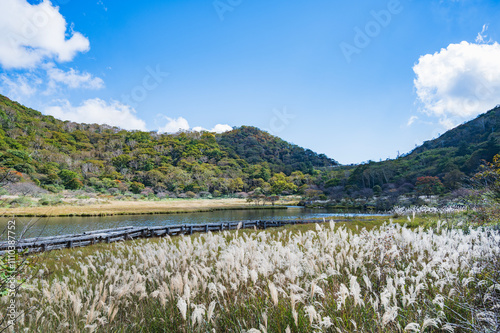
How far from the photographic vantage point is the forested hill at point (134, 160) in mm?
60737

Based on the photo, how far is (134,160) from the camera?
86.2 metres

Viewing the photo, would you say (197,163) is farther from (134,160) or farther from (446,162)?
(446,162)

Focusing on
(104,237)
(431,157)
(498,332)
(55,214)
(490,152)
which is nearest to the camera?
(498,332)

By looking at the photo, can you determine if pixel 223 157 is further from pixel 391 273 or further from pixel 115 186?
pixel 391 273

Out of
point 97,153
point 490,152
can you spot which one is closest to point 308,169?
point 490,152

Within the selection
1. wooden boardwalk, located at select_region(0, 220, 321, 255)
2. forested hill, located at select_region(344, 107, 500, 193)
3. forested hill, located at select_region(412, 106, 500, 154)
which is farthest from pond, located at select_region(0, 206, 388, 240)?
forested hill, located at select_region(412, 106, 500, 154)

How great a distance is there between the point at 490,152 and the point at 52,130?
11993cm

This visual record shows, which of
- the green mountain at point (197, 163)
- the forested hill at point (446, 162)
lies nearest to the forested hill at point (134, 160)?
the green mountain at point (197, 163)

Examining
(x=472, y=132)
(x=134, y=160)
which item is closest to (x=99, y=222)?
(x=134, y=160)

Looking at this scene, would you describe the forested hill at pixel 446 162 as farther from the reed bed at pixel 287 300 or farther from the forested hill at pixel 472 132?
the reed bed at pixel 287 300

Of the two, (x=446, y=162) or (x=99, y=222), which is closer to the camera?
(x=99, y=222)

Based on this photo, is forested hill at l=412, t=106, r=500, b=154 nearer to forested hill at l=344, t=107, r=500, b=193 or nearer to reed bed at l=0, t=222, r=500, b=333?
forested hill at l=344, t=107, r=500, b=193

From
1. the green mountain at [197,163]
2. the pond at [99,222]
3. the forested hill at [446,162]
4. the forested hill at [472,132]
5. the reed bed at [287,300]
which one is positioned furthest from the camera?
the forested hill at [472,132]

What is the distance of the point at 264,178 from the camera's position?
311 feet
